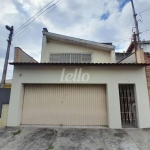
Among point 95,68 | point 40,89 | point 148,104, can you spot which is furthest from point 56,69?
point 148,104

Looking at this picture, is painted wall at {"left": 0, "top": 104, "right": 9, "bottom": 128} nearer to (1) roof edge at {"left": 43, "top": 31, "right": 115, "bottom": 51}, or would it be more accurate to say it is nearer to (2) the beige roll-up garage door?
(2) the beige roll-up garage door

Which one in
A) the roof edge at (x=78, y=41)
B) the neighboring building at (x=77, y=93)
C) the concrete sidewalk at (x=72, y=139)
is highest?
the roof edge at (x=78, y=41)

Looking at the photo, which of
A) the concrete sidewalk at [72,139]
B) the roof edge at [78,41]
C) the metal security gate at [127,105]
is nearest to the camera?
the concrete sidewalk at [72,139]

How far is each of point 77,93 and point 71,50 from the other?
17.9 feet

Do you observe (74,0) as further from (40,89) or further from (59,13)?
(40,89)

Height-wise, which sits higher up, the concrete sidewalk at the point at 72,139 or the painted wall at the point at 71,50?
the painted wall at the point at 71,50

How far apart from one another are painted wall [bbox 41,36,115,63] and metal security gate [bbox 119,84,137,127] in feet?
14.3

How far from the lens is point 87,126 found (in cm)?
688

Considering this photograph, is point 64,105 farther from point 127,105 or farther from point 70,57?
point 70,57

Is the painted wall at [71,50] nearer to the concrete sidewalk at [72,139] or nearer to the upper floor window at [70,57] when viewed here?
the upper floor window at [70,57]

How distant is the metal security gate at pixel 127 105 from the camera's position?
274 inches

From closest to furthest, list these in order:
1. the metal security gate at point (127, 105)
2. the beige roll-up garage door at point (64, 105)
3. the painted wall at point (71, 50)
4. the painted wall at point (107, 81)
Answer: the painted wall at point (107, 81)
the metal security gate at point (127, 105)
the beige roll-up garage door at point (64, 105)
the painted wall at point (71, 50)

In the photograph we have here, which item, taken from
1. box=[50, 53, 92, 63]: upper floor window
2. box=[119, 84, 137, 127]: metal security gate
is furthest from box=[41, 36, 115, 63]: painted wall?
box=[119, 84, 137, 127]: metal security gate

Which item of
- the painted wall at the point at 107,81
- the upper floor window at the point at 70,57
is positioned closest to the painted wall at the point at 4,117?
the painted wall at the point at 107,81
